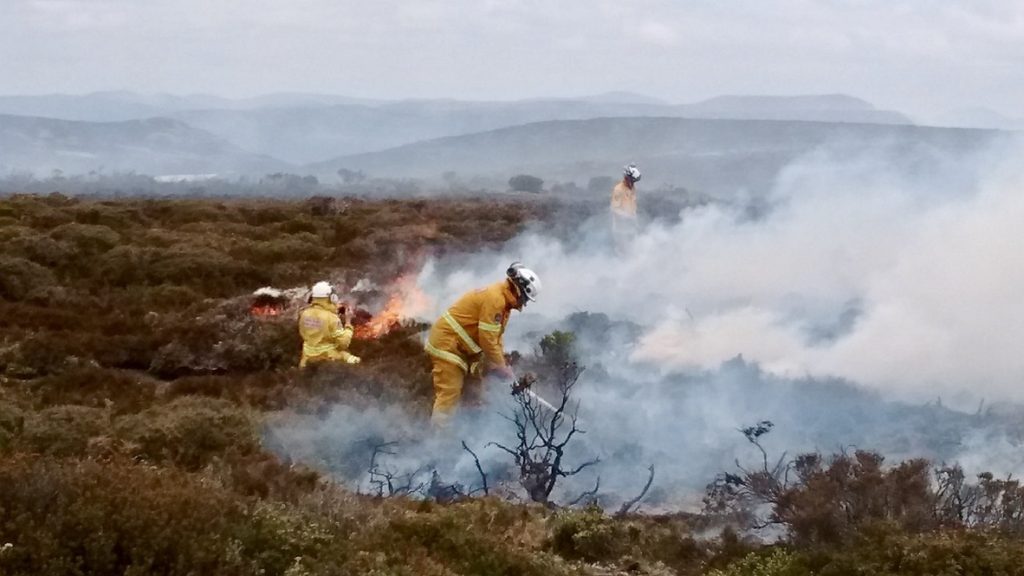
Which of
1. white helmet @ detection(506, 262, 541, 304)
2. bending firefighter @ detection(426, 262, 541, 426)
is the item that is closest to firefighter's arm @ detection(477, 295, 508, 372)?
bending firefighter @ detection(426, 262, 541, 426)

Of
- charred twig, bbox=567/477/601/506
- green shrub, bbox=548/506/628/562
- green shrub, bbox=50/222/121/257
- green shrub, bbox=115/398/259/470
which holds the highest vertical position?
green shrub, bbox=50/222/121/257

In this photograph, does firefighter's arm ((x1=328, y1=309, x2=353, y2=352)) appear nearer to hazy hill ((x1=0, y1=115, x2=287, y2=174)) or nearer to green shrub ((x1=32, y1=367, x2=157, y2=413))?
green shrub ((x1=32, y1=367, x2=157, y2=413))

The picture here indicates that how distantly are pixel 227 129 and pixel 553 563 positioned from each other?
178 m

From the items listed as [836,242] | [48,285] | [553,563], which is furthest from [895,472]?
[48,285]

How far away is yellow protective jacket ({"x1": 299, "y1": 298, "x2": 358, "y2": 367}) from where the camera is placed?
460 inches

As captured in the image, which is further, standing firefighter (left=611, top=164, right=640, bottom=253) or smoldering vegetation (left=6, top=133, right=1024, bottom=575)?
standing firefighter (left=611, top=164, right=640, bottom=253)

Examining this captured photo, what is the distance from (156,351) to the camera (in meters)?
13.9

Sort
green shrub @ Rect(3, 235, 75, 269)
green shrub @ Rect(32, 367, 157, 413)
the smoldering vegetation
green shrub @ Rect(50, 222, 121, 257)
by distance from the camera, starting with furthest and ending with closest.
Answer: green shrub @ Rect(50, 222, 121, 257), green shrub @ Rect(3, 235, 75, 269), green shrub @ Rect(32, 367, 157, 413), the smoldering vegetation

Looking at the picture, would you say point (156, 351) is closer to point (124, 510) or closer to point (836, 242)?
point (124, 510)

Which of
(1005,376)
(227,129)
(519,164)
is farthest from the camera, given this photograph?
(227,129)

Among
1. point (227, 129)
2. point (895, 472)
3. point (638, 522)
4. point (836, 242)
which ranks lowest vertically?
point (638, 522)

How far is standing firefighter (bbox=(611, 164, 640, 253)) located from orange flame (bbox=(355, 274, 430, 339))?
385cm

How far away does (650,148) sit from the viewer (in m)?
95.6

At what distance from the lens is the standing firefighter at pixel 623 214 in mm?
18734
